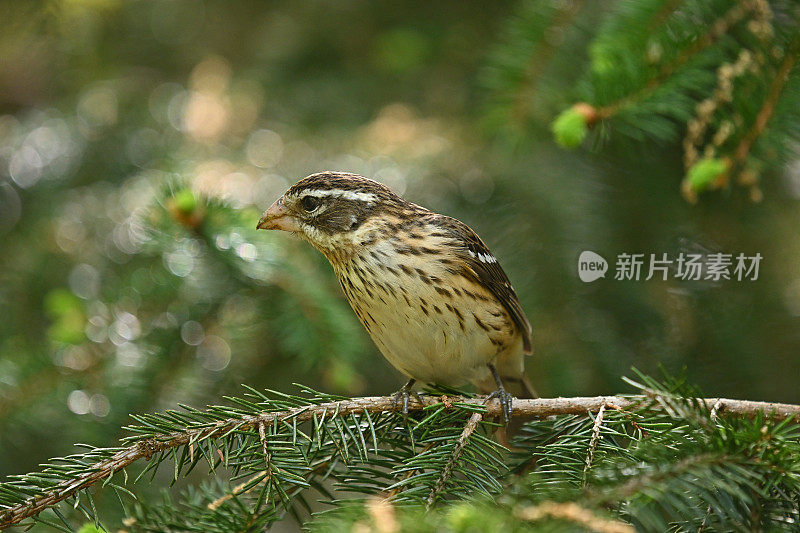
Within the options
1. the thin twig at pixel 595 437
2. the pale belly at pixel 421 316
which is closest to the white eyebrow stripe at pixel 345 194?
the pale belly at pixel 421 316

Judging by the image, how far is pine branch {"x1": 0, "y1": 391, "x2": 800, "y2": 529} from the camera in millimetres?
2188

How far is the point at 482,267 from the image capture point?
3.62 meters

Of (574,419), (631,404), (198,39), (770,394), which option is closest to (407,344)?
(574,419)

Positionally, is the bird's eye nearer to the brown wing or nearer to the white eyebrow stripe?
the white eyebrow stripe

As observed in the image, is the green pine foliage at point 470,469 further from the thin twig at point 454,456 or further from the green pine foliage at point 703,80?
the green pine foliage at point 703,80

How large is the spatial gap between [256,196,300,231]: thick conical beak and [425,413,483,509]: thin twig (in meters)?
1.40

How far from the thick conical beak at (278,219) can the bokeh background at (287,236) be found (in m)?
0.17

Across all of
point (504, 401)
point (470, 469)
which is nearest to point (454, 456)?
point (470, 469)

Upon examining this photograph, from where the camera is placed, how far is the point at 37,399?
3656 mm

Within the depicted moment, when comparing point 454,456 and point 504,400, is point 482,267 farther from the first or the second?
point 454,456

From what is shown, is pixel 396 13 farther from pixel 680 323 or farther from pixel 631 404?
pixel 631 404

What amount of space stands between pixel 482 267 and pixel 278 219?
100cm

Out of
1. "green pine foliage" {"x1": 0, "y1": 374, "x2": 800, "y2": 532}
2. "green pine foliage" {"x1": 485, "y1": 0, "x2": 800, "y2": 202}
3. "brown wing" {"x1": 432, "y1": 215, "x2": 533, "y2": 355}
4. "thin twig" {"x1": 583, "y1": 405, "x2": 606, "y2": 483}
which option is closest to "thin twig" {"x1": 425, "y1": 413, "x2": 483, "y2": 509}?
"green pine foliage" {"x1": 0, "y1": 374, "x2": 800, "y2": 532}

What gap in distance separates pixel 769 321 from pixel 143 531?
3481 mm
